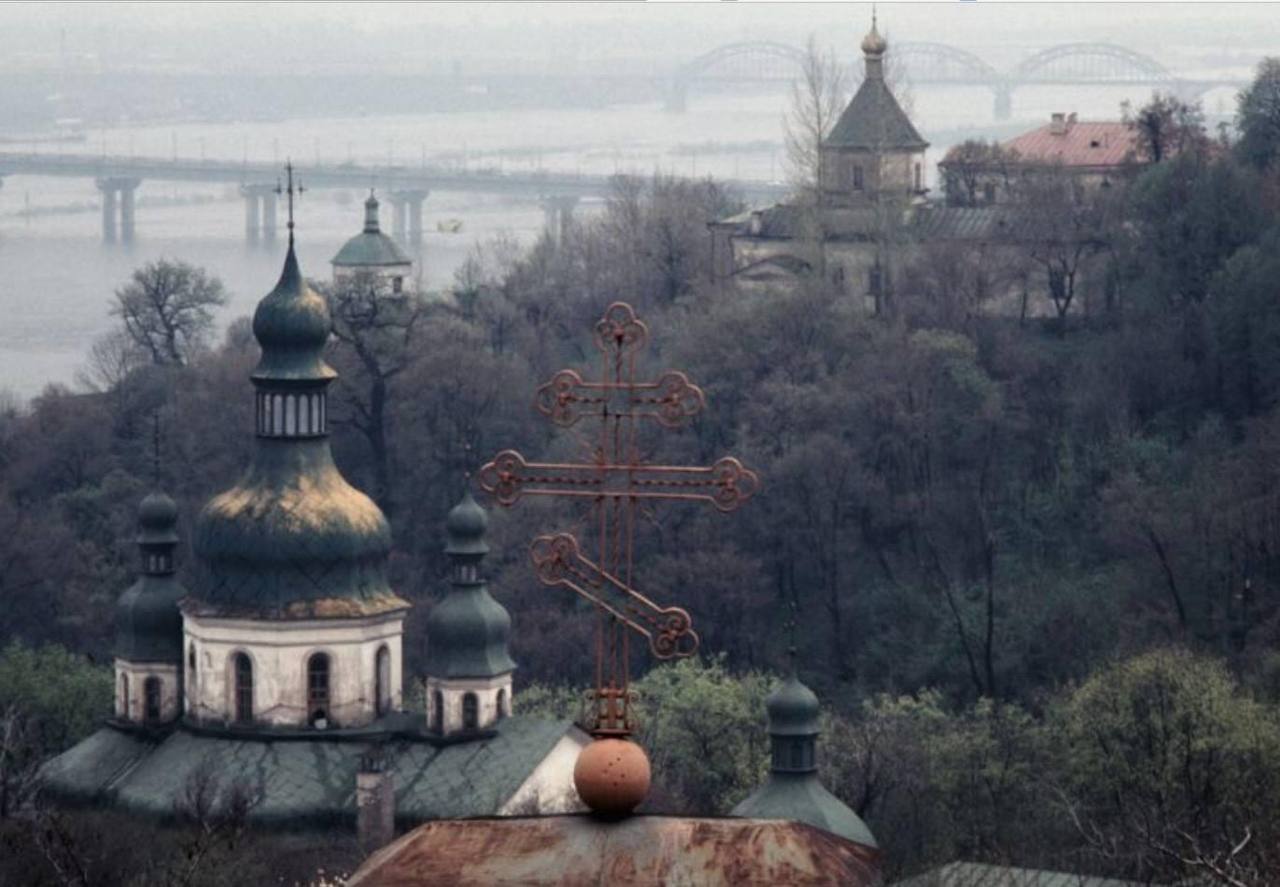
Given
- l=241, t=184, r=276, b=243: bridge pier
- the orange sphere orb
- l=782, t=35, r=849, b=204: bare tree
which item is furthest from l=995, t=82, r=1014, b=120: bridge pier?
the orange sphere orb

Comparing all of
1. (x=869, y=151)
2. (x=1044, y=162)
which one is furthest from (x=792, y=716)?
(x=1044, y=162)

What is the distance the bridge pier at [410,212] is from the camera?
5443 inches

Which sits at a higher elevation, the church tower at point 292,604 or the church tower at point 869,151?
the church tower at point 869,151

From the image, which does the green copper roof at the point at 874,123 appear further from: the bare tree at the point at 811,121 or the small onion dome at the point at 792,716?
the small onion dome at the point at 792,716


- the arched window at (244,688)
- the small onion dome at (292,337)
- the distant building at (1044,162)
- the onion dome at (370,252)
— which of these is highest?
the distant building at (1044,162)

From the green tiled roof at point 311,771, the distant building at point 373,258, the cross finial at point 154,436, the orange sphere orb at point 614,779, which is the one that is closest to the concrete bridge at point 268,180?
the distant building at point 373,258

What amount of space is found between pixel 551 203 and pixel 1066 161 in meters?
45.0

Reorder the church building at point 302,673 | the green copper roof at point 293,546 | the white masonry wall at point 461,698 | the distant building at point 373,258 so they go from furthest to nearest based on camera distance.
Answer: the distant building at point 373,258 < the green copper roof at point 293,546 < the white masonry wall at point 461,698 < the church building at point 302,673

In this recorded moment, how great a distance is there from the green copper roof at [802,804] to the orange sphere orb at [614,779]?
3080 centimetres

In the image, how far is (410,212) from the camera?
14462 centimetres

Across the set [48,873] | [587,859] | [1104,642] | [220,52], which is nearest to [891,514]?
[1104,642]

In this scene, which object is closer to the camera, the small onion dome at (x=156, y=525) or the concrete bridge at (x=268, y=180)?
the small onion dome at (x=156, y=525)

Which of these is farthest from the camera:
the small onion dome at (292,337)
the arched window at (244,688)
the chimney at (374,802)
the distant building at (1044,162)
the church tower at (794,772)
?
the distant building at (1044,162)

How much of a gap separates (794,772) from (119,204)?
97.3 m
